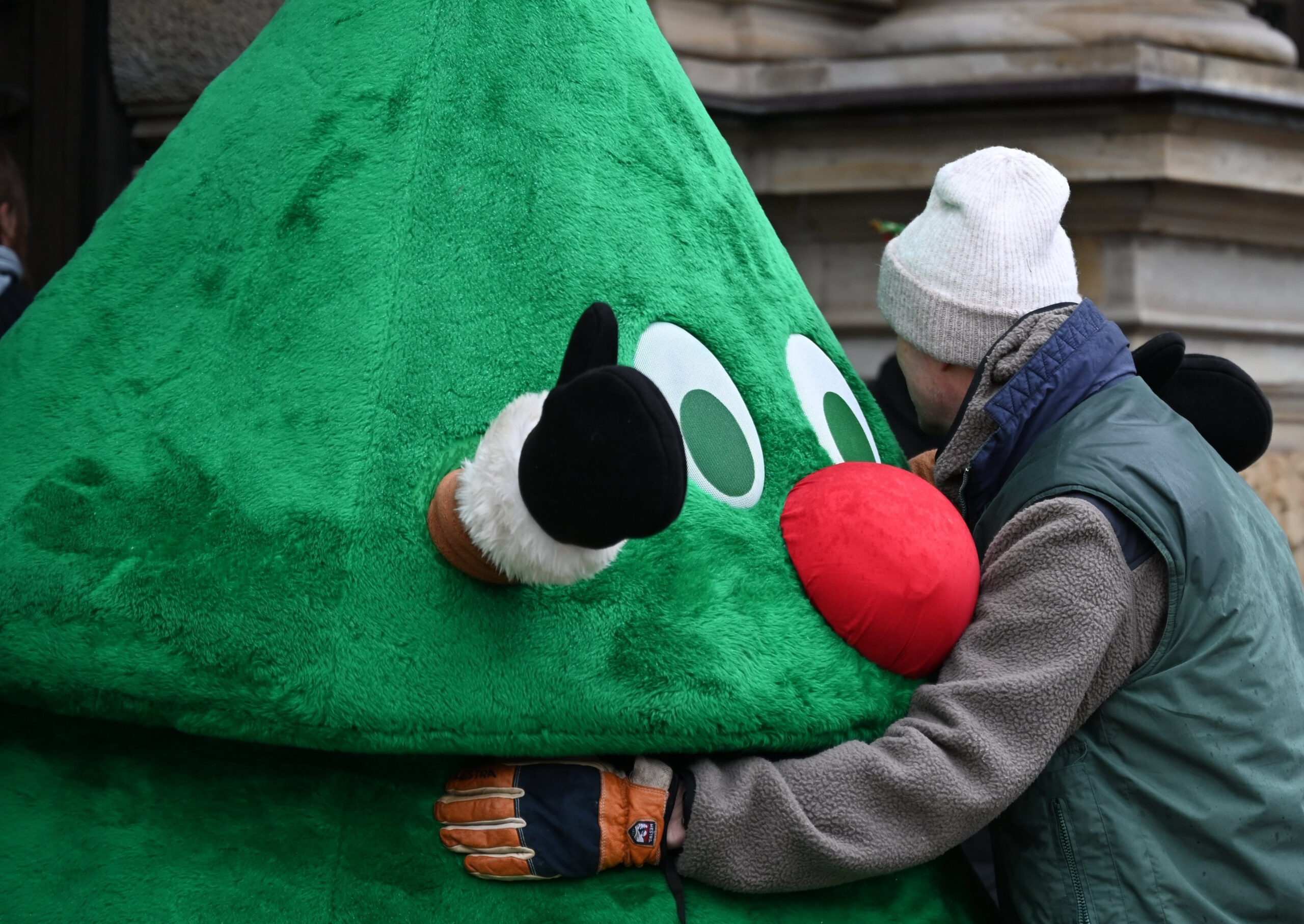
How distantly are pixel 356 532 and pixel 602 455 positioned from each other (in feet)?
1.12

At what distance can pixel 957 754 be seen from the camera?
143cm

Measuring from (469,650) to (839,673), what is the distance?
39cm

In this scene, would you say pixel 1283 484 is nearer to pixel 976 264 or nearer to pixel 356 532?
pixel 976 264

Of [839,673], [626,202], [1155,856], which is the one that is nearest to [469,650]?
[839,673]

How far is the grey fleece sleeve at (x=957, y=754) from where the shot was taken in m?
1.41

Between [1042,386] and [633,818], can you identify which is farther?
[1042,386]

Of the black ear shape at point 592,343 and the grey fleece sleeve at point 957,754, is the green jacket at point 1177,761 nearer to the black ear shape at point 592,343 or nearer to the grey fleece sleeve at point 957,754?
the grey fleece sleeve at point 957,754

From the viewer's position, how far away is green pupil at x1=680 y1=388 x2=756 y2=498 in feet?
5.03

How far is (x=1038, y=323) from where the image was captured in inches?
66.5

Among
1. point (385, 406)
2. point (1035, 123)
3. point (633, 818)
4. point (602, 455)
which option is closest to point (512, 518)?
point (602, 455)

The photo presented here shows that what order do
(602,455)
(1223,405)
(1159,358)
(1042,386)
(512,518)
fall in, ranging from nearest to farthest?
(602,455) < (512,518) < (1042,386) < (1159,358) < (1223,405)

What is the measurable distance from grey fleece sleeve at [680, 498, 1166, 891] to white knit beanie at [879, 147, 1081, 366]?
0.37 metres

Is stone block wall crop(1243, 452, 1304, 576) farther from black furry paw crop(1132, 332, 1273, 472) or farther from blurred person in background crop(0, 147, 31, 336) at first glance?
blurred person in background crop(0, 147, 31, 336)

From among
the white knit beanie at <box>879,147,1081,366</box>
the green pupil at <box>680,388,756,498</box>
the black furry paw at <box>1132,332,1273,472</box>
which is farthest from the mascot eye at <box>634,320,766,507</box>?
the black furry paw at <box>1132,332,1273,472</box>
